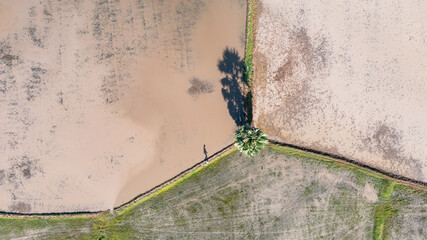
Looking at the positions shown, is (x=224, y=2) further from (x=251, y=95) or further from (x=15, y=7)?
(x=15, y=7)

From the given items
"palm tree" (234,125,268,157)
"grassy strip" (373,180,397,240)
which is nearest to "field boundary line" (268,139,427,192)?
"grassy strip" (373,180,397,240)

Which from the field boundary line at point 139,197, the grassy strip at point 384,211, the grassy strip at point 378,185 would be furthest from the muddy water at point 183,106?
the grassy strip at point 384,211

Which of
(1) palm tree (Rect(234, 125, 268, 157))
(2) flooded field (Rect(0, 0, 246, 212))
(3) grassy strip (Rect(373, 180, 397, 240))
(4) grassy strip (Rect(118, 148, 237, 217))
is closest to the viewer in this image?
(1) palm tree (Rect(234, 125, 268, 157))

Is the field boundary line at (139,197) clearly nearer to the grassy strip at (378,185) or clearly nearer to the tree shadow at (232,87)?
the tree shadow at (232,87)

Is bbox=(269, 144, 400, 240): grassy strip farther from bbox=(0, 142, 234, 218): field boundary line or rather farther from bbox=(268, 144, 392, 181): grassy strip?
bbox=(0, 142, 234, 218): field boundary line

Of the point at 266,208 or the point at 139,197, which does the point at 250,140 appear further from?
the point at 139,197

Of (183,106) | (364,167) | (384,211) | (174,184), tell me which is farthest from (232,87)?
(384,211)
